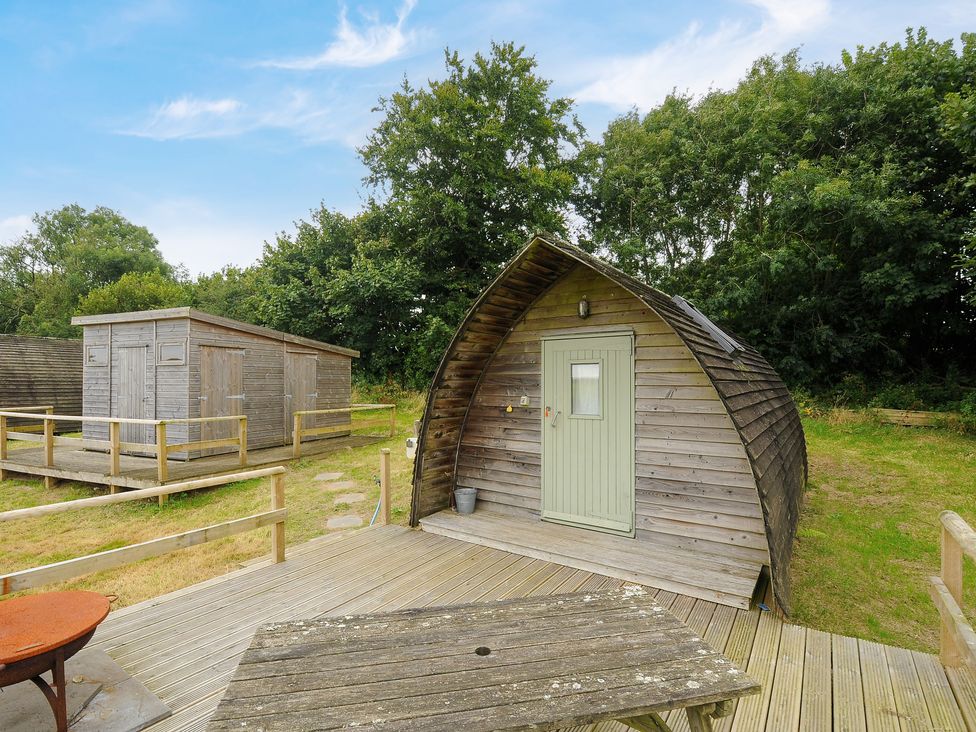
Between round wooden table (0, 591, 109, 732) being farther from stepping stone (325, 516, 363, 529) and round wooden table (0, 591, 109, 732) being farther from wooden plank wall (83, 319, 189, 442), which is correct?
wooden plank wall (83, 319, 189, 442)

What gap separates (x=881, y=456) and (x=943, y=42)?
11815mm

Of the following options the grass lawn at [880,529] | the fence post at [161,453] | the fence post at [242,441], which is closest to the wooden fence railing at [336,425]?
the fence post at [242,441]

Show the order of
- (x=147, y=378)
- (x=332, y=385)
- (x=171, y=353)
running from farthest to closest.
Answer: (x=332, y=385), (x=147, y=378), (x=171, y=353)

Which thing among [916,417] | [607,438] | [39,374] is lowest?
[916,417]

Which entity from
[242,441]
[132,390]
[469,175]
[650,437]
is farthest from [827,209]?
[132,390]

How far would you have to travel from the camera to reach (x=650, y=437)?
4.34 metres

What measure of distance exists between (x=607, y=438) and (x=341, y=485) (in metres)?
4.74

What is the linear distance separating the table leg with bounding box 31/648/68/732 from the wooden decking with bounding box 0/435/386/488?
5415 mm

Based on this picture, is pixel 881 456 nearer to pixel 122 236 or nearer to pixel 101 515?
pixel 101 515

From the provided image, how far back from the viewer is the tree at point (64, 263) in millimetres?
28234

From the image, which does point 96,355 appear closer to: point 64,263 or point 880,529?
point 880,529

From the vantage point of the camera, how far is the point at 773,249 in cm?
1360

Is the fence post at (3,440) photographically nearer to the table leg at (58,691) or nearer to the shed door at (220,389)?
the shed door at (220,389)

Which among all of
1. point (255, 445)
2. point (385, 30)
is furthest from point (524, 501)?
point (385, 30)
